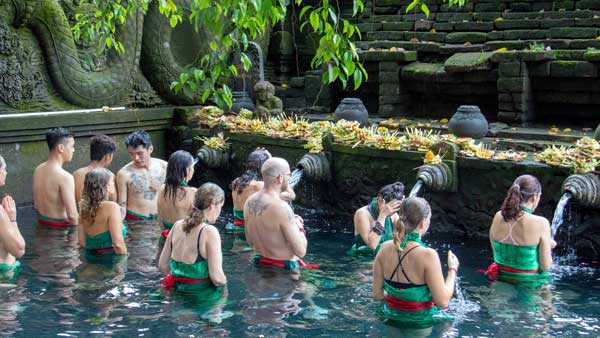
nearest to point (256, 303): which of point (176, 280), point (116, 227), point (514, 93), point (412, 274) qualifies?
point (176, 280)

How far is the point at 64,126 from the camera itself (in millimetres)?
12508

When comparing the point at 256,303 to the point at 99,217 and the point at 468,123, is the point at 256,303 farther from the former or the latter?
the point at 468,123

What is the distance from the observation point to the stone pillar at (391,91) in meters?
15.4

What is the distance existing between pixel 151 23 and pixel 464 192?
21.5ft

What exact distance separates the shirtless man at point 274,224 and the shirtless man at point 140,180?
2.47m

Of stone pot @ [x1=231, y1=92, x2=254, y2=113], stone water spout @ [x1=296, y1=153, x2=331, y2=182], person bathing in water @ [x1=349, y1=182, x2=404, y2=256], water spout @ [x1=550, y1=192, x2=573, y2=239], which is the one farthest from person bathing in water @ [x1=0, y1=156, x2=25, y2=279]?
stone pot @ [x1=231, y1=92, x2=254, y2=113]

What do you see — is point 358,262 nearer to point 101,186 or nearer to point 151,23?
point 101,186

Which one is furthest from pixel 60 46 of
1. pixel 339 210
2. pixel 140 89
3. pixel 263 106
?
pixel 339 210

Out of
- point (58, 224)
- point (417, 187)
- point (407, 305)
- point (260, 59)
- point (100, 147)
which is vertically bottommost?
point (407, 305)

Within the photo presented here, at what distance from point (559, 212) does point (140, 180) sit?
483 centimetres

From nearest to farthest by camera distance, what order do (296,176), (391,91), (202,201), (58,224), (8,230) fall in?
(202,201) < (8,230) < (58,224) < (296,176) < (391,91)

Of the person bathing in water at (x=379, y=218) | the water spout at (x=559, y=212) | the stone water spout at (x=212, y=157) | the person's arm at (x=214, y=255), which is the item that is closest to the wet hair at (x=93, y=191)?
the person's arm at (x=214, y=255)

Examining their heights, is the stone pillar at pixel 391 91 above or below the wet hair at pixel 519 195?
above

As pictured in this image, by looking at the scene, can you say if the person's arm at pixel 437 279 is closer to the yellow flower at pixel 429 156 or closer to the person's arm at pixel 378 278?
the person's arm at pixel 378 278
